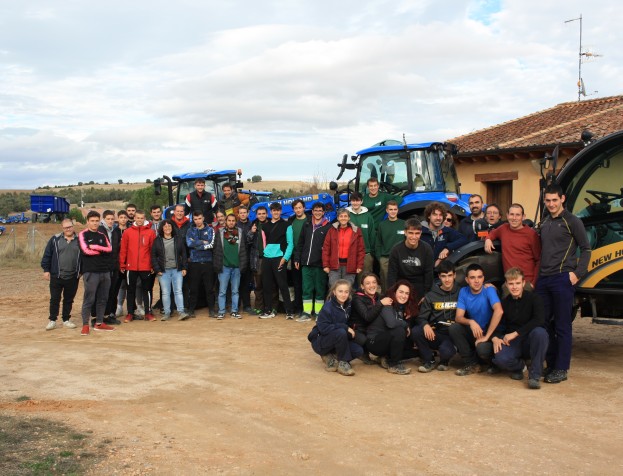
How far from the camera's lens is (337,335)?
7.37m

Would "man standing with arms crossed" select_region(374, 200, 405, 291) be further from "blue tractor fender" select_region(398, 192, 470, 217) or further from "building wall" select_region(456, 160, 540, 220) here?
"building wall" select_region(456, 160, 540, 220)

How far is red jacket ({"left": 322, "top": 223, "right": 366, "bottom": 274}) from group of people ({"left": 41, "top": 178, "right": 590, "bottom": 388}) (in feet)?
0.05

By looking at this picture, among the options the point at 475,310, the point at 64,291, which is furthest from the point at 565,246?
the point at 64,291

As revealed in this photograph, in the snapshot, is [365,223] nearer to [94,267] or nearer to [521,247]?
[521,247]

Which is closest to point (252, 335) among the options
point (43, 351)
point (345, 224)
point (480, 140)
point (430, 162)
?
point (345, 224)

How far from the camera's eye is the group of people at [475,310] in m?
6.93

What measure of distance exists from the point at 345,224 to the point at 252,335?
2048 mm

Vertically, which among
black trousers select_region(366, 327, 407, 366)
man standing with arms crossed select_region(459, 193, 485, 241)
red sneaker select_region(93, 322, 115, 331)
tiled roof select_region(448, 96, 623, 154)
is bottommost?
red sneaker select_region(93, 322, 115, 331)

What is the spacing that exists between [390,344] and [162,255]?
4.96 meters

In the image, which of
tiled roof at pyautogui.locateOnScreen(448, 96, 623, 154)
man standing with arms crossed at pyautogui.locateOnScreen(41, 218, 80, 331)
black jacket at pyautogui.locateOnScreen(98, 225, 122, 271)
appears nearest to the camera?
man standing with arms crossed at pyautogui.locateOnScreen(41, 218, 80, 331)

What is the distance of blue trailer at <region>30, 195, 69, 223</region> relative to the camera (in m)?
38.0

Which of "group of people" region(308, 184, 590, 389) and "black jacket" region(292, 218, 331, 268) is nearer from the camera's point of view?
"group of people" region(308, 184, 590, 389)

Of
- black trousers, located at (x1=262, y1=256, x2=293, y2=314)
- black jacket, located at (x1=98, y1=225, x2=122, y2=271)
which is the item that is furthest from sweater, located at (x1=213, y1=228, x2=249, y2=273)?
black jacket, located at (x1=98, y1=225, x2=122, y2=271)

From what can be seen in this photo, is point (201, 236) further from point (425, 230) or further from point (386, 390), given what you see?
point (386, 390)
